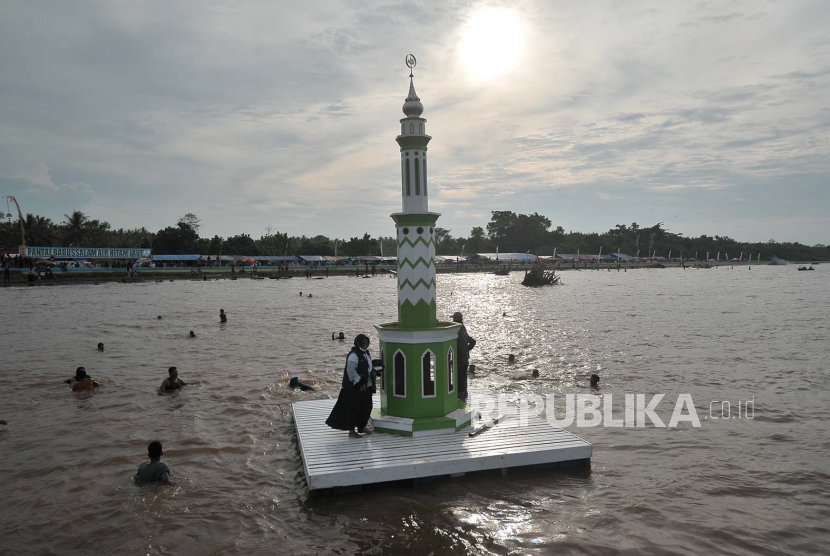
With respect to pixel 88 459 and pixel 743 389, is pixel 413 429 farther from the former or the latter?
pixel 743 389

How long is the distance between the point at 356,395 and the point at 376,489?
67.5 inches

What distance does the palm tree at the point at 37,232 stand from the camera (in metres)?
88.4

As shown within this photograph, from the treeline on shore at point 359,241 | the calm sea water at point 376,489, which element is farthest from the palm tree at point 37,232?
the calm sea water at point 376,489

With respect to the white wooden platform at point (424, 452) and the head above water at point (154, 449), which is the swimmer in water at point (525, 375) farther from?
the head above water at point (154, 449)

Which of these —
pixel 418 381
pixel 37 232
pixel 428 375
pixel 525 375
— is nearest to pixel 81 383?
pixel 418 381

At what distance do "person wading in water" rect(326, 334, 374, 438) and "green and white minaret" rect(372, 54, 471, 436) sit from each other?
35 cm

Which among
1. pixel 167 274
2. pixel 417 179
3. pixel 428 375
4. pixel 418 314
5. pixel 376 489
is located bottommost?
pixel 376 489

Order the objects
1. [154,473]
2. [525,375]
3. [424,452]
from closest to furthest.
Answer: [424,452] < [154,473] < [525,375]

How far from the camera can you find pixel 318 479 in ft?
27.5

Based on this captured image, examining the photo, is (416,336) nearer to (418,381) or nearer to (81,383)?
(418,381)

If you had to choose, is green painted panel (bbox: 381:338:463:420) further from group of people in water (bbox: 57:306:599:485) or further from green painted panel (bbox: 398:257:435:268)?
green painted panel (bbox: 398:257:435:268)

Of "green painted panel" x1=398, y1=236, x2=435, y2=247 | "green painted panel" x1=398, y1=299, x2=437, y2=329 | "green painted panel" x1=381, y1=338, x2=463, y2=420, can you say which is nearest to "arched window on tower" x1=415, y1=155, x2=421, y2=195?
"green painted panel" x1=398, y1=236, x2=435, y2=247

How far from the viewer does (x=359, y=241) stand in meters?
126

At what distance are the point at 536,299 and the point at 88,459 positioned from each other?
152ft
